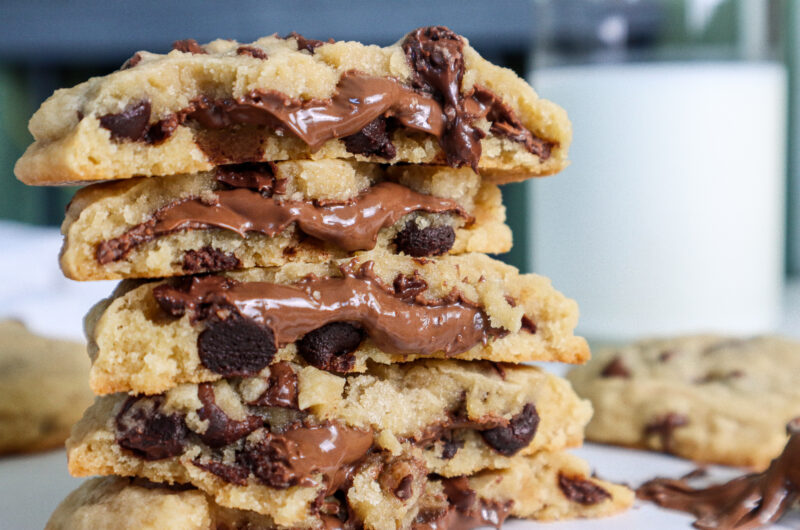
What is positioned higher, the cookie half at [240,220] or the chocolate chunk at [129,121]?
the chocolate chunk at [129,121]

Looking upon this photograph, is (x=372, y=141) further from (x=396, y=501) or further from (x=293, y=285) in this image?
(x=396, y=501)

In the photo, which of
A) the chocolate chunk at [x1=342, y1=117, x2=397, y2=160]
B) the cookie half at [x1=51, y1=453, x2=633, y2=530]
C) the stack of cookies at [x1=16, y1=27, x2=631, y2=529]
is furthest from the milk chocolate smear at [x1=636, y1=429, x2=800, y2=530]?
the chocolate chunk at [x1=342, y1=117, x2=397, y2=160]

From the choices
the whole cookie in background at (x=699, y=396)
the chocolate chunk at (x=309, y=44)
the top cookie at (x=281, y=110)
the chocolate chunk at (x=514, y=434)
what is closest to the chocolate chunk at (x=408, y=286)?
the top cookie at (x=281, y=110)

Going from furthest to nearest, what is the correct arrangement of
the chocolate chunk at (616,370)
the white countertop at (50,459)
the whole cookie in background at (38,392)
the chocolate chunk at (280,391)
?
the chocolate chunk at (616,370) < the whole cookie in background at (38,392) < the white countertop at (50,459) < the chocolate chunk at (280,391)

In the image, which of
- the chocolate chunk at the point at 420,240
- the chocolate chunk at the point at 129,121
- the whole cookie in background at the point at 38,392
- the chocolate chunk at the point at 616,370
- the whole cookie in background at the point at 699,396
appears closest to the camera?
the chocolate chunk at the point at 129,121

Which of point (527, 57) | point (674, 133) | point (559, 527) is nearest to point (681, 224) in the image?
point (674, 133)

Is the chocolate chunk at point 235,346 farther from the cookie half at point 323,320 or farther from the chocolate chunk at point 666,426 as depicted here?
the chocolate chunk at point 666,426
